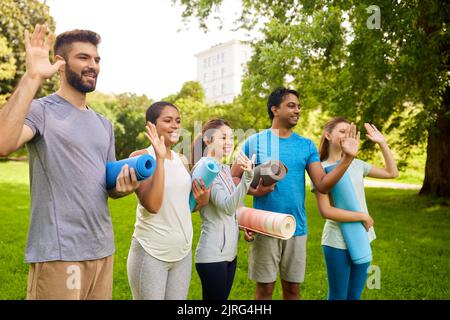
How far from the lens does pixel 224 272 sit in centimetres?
295

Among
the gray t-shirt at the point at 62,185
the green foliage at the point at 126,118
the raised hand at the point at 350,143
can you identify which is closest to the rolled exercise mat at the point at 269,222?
the raised hand at the point at 350,143

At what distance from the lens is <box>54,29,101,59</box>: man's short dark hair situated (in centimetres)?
229

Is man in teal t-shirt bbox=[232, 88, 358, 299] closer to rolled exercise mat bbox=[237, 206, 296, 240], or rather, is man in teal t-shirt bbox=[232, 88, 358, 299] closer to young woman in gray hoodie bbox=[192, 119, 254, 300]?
rolled exercise mat bbox=[237, 206, 296, 240]

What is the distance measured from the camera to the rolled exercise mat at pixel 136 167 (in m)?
2.25

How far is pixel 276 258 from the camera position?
136 inches

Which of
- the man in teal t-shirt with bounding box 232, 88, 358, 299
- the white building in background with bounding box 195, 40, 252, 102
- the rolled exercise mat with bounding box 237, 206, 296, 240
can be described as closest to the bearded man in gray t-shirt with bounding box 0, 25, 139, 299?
the rolled exercise mat with bounding box 237, 206, 296, 240

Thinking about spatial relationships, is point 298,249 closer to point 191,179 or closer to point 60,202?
point 191,179

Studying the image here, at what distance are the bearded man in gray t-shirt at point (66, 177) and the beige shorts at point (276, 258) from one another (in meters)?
1.48

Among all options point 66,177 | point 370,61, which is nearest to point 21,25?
point 370,61

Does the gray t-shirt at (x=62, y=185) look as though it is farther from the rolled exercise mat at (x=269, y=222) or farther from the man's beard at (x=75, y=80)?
the rolled exercise mat at (x=269, y=222)

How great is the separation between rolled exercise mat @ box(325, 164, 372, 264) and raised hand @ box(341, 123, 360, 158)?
0.31 metres

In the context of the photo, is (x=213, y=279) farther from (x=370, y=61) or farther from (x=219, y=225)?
(x=370, y=61)
